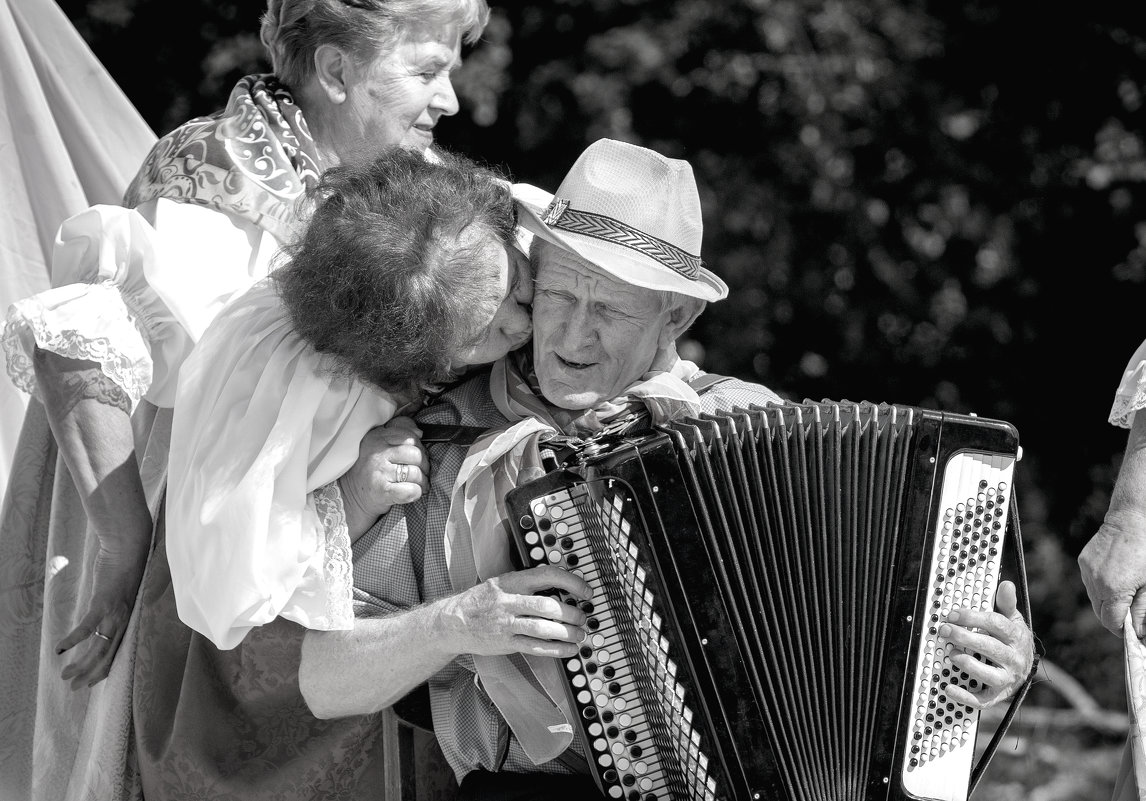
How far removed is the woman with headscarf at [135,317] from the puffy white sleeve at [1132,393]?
5.23 feet

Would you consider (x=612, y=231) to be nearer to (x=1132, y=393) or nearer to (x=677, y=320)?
(x=677, y=320)

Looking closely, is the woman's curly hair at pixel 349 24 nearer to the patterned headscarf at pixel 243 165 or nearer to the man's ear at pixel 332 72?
the man's ear at pixel 332 72

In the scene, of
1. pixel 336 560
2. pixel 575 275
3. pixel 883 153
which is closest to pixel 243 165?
pixel 575 275

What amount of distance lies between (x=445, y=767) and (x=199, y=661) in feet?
1.71

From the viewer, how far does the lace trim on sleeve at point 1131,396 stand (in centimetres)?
266

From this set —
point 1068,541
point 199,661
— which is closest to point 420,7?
point 199,661

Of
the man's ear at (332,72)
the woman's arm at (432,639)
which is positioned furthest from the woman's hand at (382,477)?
the man's ear at (332,72)

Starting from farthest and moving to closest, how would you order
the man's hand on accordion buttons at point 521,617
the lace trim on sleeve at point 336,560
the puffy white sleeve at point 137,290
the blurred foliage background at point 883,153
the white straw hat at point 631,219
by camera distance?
1. the blurred foliage background at point 883,153
2. the puffy white sleeve at point 137,290
3. the white straw hat at point 631,219
4. the lace trim on sleeve at point 336,560
5. the man's hand on accordion buttons at point 521,617

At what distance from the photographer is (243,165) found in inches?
113

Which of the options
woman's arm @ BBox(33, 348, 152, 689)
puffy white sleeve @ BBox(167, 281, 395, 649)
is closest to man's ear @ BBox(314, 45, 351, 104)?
puffy white sleeve @ BBox(167, 281, 395, 649)

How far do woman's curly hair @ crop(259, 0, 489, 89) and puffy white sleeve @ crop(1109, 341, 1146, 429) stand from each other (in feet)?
5.37

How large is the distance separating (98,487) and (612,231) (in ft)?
3.72

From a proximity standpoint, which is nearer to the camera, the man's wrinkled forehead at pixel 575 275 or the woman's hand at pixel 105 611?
the man's wrinkled forehead at pixel 575 275

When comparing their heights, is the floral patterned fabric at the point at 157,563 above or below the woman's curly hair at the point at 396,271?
below
